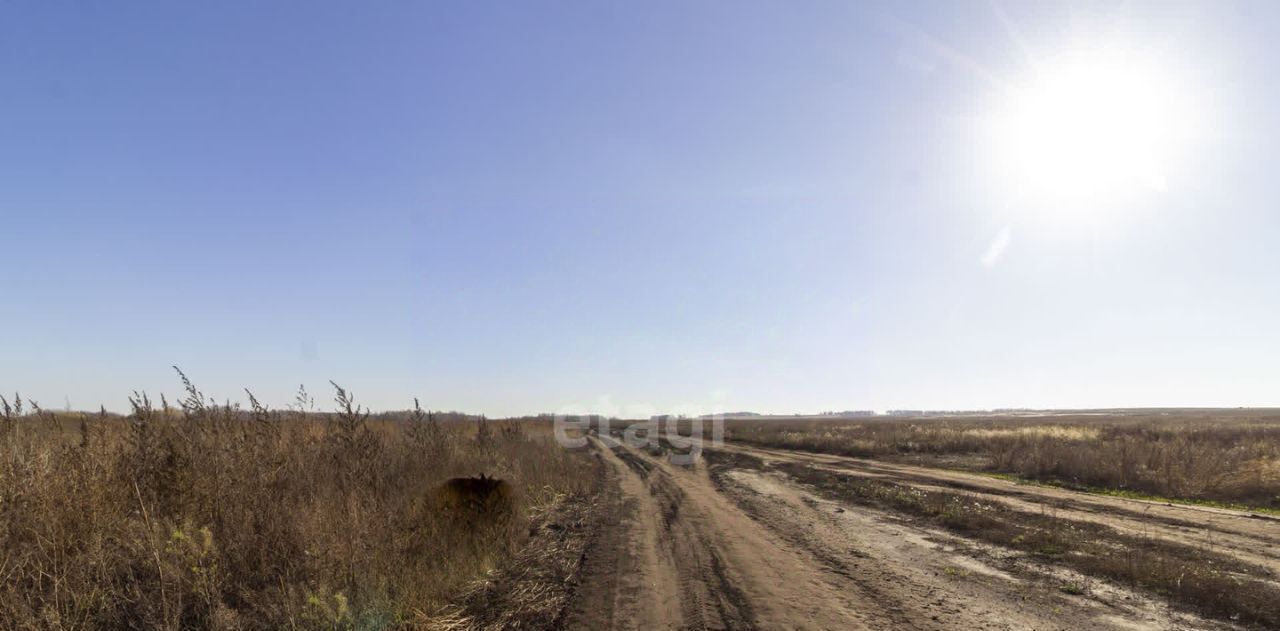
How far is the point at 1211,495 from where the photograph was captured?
17.0 m

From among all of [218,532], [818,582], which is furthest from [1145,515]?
[218,532]

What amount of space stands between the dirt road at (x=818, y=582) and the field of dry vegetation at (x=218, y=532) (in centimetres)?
176

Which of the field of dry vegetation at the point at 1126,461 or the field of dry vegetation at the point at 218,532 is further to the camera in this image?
the field of dry vegetation at the point at 1126,461

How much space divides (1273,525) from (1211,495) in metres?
5.86

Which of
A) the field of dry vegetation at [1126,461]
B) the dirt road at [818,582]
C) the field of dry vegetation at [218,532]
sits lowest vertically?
the field of dry vegetation at [1126,461]

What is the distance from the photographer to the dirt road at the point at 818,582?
643 cm

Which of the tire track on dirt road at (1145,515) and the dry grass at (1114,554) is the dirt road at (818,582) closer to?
the dry grass at (1114,554)

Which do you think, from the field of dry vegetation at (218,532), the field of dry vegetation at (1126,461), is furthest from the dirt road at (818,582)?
the field of dry vegetation at (1126,461)

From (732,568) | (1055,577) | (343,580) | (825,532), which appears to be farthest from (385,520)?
(1055,577)

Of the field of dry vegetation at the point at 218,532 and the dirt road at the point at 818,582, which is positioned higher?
the field of dry vegetation at the point at 218,532

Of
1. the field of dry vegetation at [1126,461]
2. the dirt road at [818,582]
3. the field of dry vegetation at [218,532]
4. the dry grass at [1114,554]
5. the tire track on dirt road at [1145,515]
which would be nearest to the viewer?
the field of dry vegetation at [218,532]

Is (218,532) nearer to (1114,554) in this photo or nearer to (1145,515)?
(1114,554)

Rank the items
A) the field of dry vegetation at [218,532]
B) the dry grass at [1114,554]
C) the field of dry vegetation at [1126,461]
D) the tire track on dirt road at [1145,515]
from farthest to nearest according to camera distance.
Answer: the field of dry vegetation at [1126,461]
the tire track on dirt road at [1145,515]
the dry grass at [1114,554]
the field of dry vegetation at [218,532]

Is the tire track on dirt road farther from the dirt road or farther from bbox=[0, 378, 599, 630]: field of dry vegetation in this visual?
bbox=[0, 378, 599, 630]: field of dry vegetation
